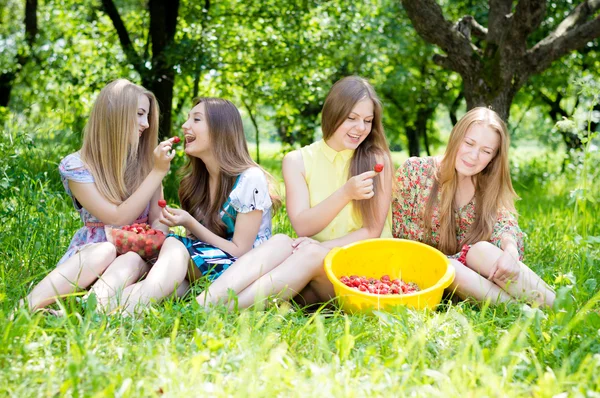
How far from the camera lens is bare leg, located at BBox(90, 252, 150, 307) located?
91.1 inches

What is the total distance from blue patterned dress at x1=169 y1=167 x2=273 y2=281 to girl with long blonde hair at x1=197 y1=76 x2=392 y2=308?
15cm

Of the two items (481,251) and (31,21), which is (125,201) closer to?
(481,251)

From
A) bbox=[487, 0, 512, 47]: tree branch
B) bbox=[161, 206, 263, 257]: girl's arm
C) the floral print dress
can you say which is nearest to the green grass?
bbox=[161, 206, 263, 257]: girl's arm

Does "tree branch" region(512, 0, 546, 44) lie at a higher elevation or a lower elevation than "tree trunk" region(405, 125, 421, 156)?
higher

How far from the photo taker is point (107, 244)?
99.2 inches

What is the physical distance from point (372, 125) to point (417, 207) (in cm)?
45

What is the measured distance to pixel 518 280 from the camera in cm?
254

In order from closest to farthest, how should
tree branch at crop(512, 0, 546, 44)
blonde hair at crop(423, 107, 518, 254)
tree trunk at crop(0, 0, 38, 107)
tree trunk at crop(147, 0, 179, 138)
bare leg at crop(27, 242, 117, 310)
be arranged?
1. bare leg at crop(27, 242, 117, 310)
2. blonde hair at crop(423, 107, 518, 254)
3. tree branch at crop(512, 0, 546, 44)
4. tree trunk at crop(147, 0, 179, 138)
5. tree trunk at crop(0, 0, 38, 107)

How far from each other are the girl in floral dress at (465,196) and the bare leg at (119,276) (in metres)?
1.26

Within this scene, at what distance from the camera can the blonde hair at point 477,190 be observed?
2859 mm

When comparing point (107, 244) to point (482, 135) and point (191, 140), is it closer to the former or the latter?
point (191, 140)

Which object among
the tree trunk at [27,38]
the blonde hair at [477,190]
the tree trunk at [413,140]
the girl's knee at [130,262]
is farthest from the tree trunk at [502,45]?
the tree trunk at [413,140]

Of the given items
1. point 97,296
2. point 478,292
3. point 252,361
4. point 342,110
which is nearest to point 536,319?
point 478,292

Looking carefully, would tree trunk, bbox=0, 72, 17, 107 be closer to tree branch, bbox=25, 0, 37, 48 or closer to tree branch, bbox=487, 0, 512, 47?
tree branch, bbox=25, 0, 37, 48
